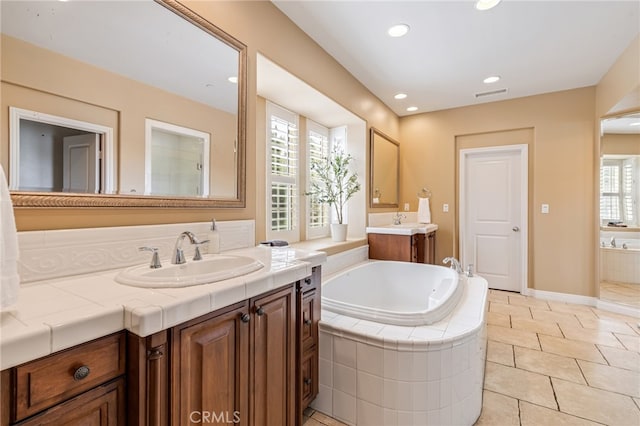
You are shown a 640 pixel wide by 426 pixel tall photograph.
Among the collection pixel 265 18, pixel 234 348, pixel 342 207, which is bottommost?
pixel 234 348

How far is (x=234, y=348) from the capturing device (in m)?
1.06

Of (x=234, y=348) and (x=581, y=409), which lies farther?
(x=581, y=409)

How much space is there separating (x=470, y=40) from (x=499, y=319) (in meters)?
2.77

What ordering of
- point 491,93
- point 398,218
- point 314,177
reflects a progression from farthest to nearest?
point 398,218, point 491,93, point 314,177

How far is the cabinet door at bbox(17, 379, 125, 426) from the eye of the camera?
0.67 metres

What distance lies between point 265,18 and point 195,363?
2131mm

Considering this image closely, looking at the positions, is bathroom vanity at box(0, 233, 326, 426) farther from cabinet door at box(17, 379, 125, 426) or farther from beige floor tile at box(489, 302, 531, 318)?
beige floor tile at box(489, 302, 531, 318)

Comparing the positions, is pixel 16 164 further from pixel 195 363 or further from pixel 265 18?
pixel 265 18

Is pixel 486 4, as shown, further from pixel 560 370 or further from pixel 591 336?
pixel 591 336

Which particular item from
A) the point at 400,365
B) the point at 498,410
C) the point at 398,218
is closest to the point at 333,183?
the point at 398,218

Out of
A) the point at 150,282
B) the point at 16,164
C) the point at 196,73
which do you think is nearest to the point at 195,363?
the point at 150,282

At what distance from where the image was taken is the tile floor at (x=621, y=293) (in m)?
3.21

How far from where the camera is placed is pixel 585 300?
11.9 feet

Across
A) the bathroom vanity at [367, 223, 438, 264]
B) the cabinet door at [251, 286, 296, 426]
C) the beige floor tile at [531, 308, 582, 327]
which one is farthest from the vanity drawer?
the beige floor tile at [531, 308, 582, 327]
